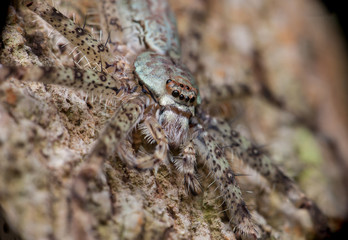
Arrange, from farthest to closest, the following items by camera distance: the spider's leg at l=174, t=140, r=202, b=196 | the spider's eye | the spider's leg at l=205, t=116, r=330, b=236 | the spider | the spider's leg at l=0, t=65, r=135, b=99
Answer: the spider's leg at l=205, t=116, r=330, b=236 < the spider's eye < the spider's leg at l=174, t=140, r=202, b=196 < the spider < the spider's leg at l=0, t=65, r=135, b=99

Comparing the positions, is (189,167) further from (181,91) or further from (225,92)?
(225,92)

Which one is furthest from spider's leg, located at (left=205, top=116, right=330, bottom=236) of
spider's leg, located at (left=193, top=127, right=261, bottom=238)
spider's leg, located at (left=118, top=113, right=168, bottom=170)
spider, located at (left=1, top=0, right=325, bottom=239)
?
spider's leg, located at (left=118, top=113, right=168, bottom=170)

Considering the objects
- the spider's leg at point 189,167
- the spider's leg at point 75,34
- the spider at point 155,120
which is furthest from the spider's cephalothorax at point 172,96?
the spider's leg at point 75,34

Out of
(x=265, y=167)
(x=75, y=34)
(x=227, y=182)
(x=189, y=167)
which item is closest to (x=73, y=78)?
(x=75, y=34)

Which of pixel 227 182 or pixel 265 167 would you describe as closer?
pixel 227 182

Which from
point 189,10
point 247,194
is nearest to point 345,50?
point 189,10

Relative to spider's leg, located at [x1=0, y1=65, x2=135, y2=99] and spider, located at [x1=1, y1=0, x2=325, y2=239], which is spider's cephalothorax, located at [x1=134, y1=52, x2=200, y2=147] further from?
spider's leg, located at [x1=0, y1=65, x2=135, y2=99]

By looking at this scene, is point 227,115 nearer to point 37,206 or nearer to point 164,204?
point 164,204

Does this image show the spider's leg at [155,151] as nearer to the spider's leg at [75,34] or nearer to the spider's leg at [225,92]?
the spider's leg at [75,34]
